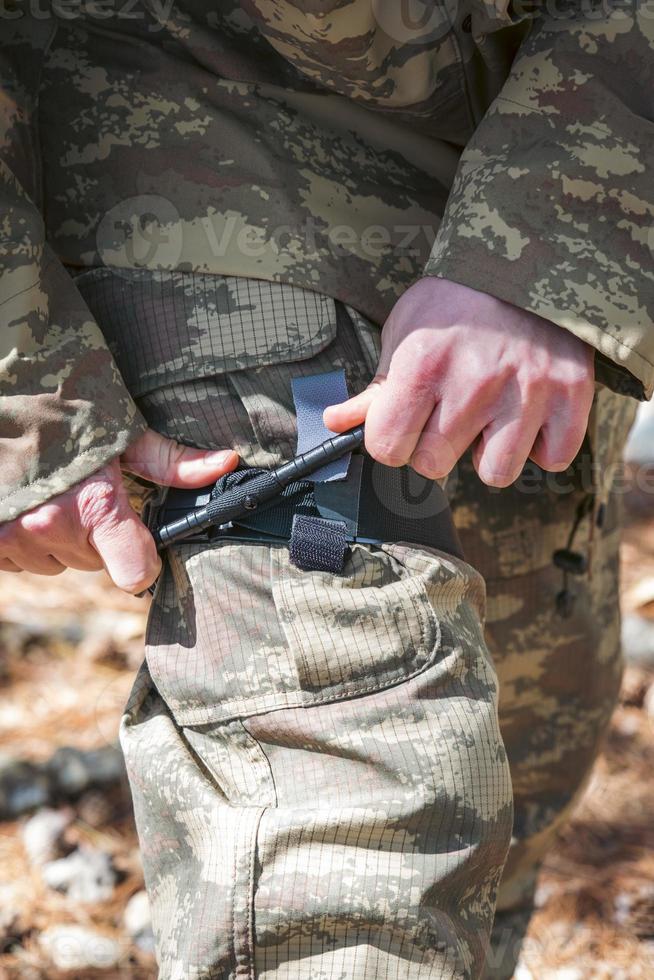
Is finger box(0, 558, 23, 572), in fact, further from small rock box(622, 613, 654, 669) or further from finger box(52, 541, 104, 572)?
small rock box(622, 613, 654, 669)

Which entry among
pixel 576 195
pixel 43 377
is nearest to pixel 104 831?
pixel 43 377

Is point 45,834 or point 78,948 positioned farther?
point 45,834

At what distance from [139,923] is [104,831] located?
35 cm

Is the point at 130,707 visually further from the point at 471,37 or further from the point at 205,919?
the point at 471,37

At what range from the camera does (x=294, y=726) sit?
1203 mm

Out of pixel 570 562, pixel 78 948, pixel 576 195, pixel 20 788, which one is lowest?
pixel 20 788

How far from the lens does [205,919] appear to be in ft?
3.82

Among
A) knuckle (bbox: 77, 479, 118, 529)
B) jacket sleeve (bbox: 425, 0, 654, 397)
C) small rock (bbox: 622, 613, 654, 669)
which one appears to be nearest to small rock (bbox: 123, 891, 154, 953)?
knuckle (bbox: 77, 479, 118, 529)

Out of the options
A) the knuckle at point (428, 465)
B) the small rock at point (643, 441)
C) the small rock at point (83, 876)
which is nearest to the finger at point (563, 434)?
the knuckle at point (428, 465)

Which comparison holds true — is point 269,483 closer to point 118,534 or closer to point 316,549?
point 316,549

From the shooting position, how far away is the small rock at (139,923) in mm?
2211

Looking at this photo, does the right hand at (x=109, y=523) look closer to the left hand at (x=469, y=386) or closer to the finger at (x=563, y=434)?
the left hand at (x=469, y=386)

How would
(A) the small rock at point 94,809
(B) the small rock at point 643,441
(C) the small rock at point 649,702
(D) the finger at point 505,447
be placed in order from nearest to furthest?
(D) the finger at point 505,447
(A) the small rock at point 94,809
(C) the small rock at point 649,702
(B) the small rock at point 643,441

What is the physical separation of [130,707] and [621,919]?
154 centimetres
